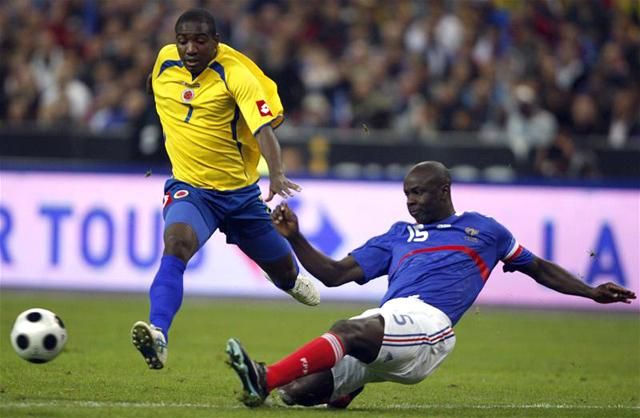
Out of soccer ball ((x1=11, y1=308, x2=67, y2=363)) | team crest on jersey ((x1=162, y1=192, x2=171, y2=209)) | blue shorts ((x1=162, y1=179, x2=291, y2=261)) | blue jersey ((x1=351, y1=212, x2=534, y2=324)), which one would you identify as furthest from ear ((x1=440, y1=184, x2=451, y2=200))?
soccer ball ((x1=11, y1=308, x2=67, y2=363))

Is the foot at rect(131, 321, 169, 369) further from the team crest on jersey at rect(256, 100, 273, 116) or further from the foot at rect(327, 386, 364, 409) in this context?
the team crest on jersey at rect(256, 100, 273, 116)

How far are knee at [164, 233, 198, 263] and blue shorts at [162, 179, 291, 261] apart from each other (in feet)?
0.42

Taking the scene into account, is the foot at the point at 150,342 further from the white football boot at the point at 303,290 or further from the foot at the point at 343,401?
the white football boot at the point at 303,290

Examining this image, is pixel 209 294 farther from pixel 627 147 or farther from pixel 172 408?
pixel 172 408

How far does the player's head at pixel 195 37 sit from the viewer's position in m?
9.13

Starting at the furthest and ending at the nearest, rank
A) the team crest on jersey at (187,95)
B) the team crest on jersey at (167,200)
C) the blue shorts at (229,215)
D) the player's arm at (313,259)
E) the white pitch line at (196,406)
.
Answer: the team crest on jersey at (187,95) < the team crest on jersey at (167,200) < the blue shorts at (229,215) < the white pitch line at (196,406) < the player's arm at (313,259)

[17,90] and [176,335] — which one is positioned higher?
[17,90]

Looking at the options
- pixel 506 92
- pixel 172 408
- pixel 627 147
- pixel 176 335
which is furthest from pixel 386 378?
pixel 506 92

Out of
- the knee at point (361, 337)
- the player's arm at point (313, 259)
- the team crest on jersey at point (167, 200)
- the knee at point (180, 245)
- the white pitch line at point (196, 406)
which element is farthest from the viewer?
the team crest on jersey at point (167, 200)

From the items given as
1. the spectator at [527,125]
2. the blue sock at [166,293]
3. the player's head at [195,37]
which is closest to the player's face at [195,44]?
the player's head at [195,37]

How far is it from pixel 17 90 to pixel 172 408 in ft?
39.6

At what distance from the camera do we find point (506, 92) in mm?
19750

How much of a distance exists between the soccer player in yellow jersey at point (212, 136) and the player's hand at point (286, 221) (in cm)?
100

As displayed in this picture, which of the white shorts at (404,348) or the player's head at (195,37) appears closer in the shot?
the white shorts at (404,348)
